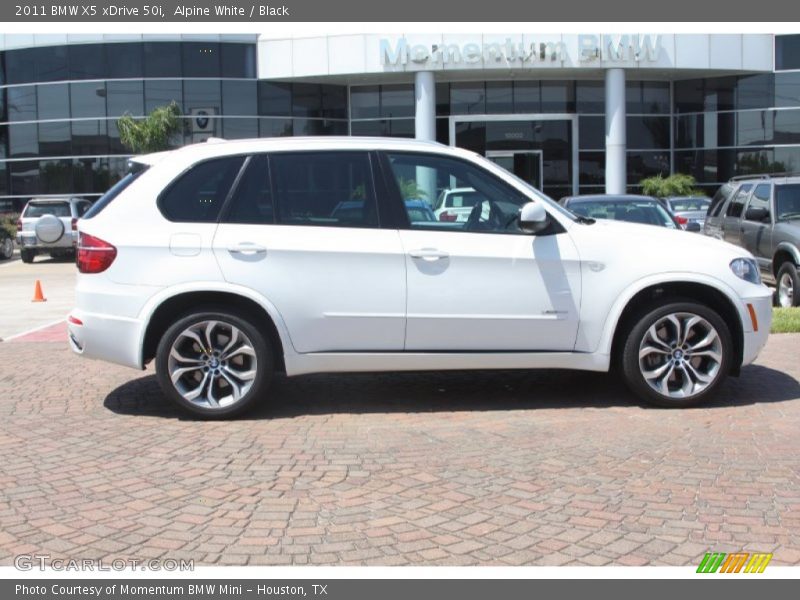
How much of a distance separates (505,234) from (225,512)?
2.85 meters

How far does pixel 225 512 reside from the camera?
4.32 metres

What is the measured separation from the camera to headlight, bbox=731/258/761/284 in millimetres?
6129

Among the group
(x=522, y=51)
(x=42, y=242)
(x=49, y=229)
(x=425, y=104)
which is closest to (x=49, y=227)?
(x=49, y=229)

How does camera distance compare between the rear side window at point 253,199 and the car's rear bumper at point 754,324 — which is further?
the car's rear bumper at point 754,324

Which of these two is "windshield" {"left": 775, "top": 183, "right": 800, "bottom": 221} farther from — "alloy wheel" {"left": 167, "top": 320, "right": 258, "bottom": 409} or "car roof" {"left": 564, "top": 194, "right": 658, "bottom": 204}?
"alloy wheel" {"left": 167, "top": 320, "right": 258, "bottom": 409}

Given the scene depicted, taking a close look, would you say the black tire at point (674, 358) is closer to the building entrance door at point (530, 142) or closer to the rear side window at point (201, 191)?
the rear side window at point (201, 191)

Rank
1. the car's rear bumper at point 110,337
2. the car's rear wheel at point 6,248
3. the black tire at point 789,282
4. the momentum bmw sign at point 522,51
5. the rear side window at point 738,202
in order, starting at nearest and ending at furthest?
the car's rear bumper at point 110,337 < the black tire at point 789,282 < the rear side window at point 738,202 < the car's rear wheel at point 6,248 < the momentum bmw sign at point 522,51

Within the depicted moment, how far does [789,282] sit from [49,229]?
61.2 feet

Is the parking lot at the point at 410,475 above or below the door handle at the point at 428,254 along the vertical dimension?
below

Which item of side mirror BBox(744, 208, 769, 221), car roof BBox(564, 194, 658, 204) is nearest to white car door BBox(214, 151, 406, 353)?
car roof BBox(564, 194, 658, 204)

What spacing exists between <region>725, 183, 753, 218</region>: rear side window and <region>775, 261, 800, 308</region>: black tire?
1743 mm

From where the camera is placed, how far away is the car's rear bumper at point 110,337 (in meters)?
5.89

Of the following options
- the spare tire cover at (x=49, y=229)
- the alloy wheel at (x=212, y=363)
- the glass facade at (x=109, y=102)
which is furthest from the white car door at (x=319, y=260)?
the glass facade at (x=109, y=102)

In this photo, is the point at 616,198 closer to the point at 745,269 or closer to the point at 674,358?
the point at 745,269
